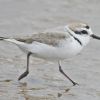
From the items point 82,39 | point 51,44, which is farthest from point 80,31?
point 51,44

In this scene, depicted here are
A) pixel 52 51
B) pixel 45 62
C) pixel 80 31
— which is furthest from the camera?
pixel 45 62

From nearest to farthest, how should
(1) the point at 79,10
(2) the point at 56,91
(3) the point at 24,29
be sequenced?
1. (2) the point at 56,91
2. (3) the point at 24,29
3. (1) the point at 79,10

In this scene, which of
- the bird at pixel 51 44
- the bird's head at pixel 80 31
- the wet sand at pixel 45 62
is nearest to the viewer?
the wet sand at pixel 45 62

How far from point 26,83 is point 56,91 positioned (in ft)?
1.78

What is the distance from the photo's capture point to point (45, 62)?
8.69 m

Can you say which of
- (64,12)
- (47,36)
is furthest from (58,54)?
(64,12)

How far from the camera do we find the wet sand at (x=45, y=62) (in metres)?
7.39

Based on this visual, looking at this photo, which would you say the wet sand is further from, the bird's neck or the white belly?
the bird's neck

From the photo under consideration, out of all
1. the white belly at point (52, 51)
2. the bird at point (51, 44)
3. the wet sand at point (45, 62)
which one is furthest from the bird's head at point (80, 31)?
the wet sand at point (45, 62)

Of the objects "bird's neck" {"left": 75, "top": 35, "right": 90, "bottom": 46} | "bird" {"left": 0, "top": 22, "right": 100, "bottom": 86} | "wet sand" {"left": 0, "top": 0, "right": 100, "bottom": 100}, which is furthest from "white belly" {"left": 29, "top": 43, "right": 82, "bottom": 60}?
"wet sand" {"left": 0, "top": 0, "right": 100, "bottom": 100}

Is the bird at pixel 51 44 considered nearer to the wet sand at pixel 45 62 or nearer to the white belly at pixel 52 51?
the white belly at pixel 52 51

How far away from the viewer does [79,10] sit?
1111 cm

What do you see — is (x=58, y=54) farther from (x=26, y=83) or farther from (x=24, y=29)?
(x=24, y=29)

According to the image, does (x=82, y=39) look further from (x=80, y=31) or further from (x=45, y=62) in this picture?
(x=45, y=62)
